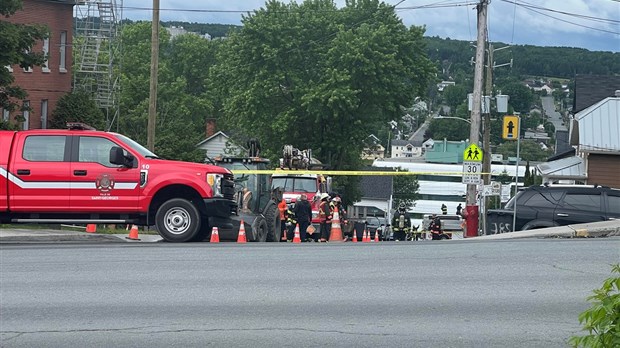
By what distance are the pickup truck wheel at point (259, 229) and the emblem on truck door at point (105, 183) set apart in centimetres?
443

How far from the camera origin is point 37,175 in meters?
17.1

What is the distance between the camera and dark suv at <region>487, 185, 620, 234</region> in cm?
2341

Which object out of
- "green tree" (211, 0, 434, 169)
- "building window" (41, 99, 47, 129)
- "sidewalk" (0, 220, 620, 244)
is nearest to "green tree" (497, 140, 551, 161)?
"green tree" (211, 0, 434, 169)

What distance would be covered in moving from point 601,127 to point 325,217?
1939 centimetres

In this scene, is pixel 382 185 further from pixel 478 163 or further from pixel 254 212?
pixel 254 212

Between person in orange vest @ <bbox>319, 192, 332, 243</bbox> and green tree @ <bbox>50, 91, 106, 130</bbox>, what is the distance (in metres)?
21.4

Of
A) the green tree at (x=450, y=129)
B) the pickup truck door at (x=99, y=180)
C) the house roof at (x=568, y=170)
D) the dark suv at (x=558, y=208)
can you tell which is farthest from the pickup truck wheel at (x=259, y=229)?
the green tree at (x=450, y=129)

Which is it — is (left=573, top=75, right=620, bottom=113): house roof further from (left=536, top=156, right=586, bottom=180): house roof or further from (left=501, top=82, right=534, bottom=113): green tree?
(left=501, top=82, right=534, bottom=113): green tree

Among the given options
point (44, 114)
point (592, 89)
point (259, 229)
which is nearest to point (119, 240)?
point (259, 229)

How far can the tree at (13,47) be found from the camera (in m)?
24.9

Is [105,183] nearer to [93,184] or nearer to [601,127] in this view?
[93,184]

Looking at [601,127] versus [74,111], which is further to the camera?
[74,111]

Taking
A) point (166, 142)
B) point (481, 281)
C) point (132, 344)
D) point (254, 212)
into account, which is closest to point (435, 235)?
point (254, 212)

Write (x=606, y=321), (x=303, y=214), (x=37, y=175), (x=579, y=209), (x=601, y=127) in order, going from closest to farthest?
(x=606, y=321) < (x=37, y=175) < (x=579, y=209) < (x=303, y=214) < (x=601, y=127)
